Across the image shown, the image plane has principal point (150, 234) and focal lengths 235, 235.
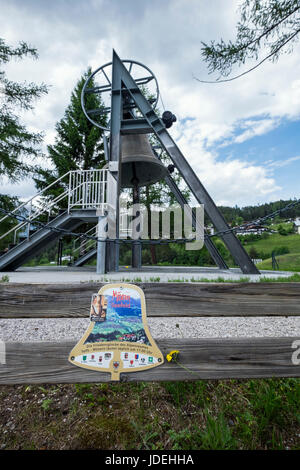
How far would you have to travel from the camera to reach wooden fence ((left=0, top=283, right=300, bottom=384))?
1374 mm

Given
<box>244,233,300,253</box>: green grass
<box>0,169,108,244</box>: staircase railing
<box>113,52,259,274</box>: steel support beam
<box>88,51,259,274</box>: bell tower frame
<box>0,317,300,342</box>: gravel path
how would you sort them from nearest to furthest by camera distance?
<box>0,317,300,342</box>: gravel path, <box>113,52,259,274</box>: steel support beam, <box>88,51,259,274</box>: bell tower frame, <box>0,169,108,244</box>: staircase railing, <box>244,233,300,253</box>: green grass

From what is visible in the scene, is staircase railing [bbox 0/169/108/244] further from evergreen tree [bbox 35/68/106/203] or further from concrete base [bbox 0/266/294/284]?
evergreen tree [bbox 35/68/106/203]

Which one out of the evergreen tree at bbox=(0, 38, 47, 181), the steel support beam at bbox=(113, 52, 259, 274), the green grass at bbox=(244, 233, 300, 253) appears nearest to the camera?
the steel support beam at bbox=(113, 52, 259, 274)

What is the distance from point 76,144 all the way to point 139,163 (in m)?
10.9

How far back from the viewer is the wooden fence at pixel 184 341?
1.37m

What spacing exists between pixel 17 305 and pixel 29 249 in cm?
665

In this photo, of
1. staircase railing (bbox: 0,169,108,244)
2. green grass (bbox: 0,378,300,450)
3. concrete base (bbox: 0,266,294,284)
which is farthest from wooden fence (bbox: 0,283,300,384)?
staircase railing (bbox: 0,169,108,244)

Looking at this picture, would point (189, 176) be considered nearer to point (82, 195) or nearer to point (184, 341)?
point (82, 195)

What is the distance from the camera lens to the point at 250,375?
57.1 inches

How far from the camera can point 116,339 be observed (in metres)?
1.34

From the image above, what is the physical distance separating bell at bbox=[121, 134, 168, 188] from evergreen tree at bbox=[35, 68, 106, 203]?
826 cm

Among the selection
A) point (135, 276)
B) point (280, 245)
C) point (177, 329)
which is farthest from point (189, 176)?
point (280, 245)

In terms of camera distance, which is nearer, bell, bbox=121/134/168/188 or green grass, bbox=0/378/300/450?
green grass, bbox=0/378/300/450
